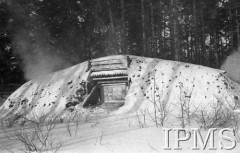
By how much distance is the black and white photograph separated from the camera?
507cm

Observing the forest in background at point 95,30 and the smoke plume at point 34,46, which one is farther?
the smoke plume at point 34,46

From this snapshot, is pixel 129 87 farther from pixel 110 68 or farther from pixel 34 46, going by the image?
pixel 34 46

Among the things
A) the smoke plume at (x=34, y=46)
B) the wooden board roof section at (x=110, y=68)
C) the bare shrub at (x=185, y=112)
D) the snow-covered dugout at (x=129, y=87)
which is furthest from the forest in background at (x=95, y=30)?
the bare shrub at (x=185, y=112)

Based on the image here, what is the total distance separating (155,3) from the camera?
2659cm

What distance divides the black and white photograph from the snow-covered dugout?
0.04 meters

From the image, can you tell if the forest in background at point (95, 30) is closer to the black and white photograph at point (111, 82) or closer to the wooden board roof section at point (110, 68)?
the black and white photograph at point (111, 82)

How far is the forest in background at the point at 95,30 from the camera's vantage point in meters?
20.7

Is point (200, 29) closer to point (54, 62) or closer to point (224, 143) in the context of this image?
point (54, 62)

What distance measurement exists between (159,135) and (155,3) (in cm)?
2322

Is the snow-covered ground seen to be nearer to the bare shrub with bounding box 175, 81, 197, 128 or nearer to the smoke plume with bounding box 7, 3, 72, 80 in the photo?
the bare shrub with bounding box 175, 81, 197, 128

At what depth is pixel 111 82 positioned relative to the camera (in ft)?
37.5

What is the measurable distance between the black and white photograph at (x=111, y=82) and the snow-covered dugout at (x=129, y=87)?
41 millimetres

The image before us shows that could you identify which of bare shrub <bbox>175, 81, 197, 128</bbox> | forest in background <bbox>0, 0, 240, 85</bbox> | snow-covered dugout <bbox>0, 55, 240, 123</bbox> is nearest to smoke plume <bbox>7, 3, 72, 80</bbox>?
forest in background <bbox>0, 0, 240, 85</bbox>

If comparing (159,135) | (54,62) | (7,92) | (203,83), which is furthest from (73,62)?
(159,135)
